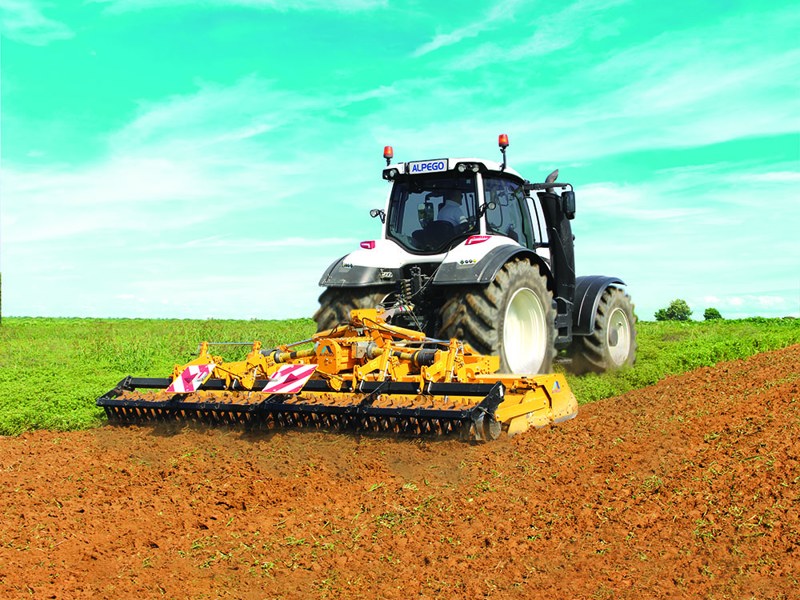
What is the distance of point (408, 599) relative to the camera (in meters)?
3.84

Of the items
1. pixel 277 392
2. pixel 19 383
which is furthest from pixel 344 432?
pixel 19 383

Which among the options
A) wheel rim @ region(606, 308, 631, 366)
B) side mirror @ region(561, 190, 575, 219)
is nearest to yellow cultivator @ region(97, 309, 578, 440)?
side mirror @ region(561, 190, 575, 219)

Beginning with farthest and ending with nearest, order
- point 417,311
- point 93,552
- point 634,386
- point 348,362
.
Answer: point 634,386 → point 417,311 → point 348,362 → point 93,552

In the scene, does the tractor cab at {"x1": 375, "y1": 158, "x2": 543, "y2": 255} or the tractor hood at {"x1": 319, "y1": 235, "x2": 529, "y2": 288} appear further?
the tractor cab at {"x1": 375, "y1": 158, "x2": 543, "y2": 255}

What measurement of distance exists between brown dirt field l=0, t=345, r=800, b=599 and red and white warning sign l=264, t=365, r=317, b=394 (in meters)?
0.41

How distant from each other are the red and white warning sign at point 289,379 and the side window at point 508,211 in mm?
2976

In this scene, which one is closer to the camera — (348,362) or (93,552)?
(93,552)

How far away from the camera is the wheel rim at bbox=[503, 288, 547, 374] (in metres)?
8.27

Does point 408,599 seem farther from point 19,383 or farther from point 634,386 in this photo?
point 19,383

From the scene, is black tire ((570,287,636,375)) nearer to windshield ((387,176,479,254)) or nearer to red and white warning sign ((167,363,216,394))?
windshield ((387,176,479,254))

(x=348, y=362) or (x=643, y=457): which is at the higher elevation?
(x=348, y=362)

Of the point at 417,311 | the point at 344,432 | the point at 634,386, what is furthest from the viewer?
the point at 634,386

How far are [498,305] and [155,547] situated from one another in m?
4.01

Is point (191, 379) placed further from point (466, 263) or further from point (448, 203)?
point (448, 203)
